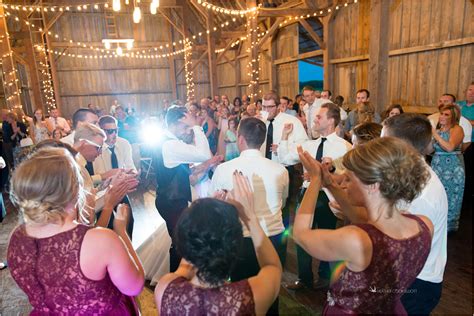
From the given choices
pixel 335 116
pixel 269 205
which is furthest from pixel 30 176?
pixel 335 116

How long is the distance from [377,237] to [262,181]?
3.10 ft

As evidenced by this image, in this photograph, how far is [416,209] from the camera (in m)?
1.40

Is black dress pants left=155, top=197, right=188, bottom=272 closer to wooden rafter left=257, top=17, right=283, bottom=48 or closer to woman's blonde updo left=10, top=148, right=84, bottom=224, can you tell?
woman's blonde updo left=10, top=148, right=84, bottom=224

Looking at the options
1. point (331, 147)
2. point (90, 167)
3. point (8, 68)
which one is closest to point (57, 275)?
point (90, 167)

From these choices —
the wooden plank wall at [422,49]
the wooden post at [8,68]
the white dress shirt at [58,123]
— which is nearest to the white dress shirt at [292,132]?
the wooden plank wall at [422,49]

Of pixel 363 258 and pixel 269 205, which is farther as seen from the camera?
pixel 269 205

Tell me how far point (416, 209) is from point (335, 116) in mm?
1209

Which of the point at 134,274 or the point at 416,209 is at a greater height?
the point at 416,209

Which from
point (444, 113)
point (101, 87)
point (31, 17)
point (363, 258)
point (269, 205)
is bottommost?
point (269, 205)

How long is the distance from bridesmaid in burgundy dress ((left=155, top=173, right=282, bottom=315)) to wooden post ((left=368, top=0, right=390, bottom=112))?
5174mm

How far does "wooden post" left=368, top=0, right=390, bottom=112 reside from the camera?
5367 mm

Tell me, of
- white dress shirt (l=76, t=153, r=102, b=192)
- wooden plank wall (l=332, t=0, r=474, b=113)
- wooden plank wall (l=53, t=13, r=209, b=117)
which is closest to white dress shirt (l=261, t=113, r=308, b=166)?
white dress shirt (l=76, t=153, r=102, b=192)

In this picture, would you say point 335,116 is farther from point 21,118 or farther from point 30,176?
point 21,118

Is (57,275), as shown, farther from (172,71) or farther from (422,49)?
(172,71)
